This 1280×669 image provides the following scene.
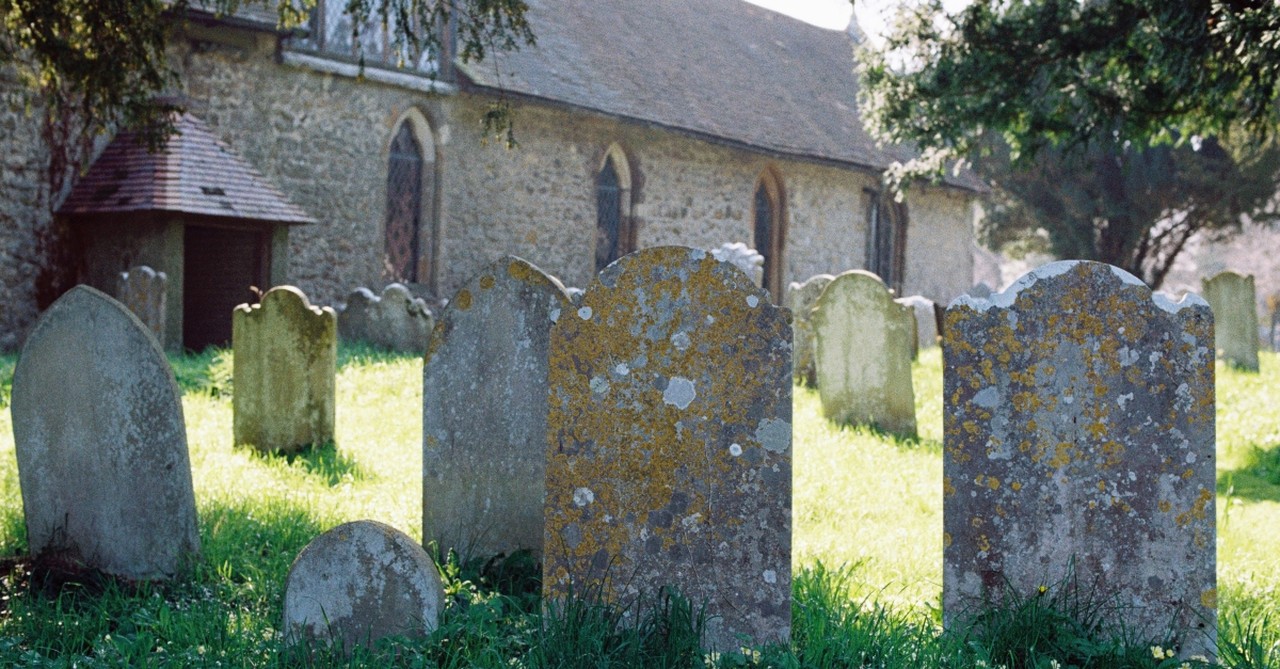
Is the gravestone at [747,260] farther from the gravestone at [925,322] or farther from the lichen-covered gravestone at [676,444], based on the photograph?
the lichen-covered gravestone at [676,444]

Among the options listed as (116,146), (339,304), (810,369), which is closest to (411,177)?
(339,304)

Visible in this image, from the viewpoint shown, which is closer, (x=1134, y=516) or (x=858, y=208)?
(x=1134, y=516)

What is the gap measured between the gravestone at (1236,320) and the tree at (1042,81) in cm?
266

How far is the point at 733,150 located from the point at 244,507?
17.1 m

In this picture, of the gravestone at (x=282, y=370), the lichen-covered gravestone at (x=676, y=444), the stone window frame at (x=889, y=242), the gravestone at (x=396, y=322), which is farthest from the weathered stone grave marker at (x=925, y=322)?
the lichen-covered gravestone at (x=676, y=444)

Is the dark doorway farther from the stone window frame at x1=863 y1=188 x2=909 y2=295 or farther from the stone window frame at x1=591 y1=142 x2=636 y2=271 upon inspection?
the stone window frame at x1=863 y1=188 x2=909 y2=295

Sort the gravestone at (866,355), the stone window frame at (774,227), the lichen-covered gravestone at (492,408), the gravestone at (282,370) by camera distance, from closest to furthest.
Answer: the lichen-covered gravestone at (492,408) < the gravestone at (282,370) < the gravestone at (866,355) < the stone window frame at (774,227)

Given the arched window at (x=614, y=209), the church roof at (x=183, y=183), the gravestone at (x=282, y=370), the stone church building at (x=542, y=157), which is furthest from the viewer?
the arched window at (x=614, y=209)

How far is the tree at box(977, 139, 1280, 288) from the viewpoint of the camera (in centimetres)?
2756

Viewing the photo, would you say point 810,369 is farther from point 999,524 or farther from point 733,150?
point 733,150

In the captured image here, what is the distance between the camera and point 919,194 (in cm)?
2684

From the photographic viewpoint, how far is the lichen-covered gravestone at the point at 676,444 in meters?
3.89

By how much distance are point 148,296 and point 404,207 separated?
17.1ft

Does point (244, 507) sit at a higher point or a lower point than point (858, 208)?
lower
